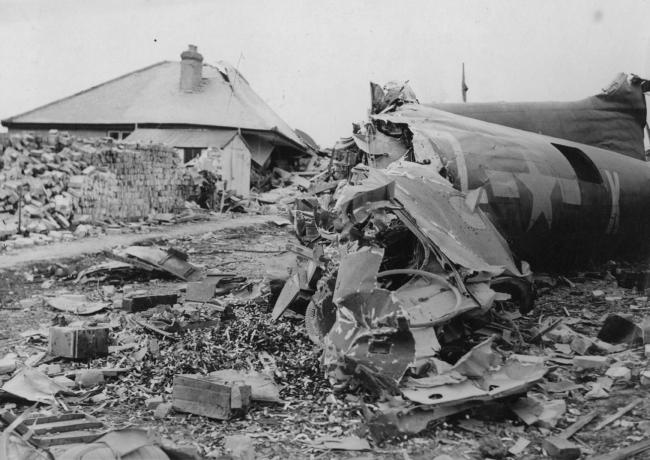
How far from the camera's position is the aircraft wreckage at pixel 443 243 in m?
4.12

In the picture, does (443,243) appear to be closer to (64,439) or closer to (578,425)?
(578,425)

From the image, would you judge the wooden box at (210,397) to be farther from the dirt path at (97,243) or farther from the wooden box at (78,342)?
the dirt path at (97,243)

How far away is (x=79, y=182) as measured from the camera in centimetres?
1462

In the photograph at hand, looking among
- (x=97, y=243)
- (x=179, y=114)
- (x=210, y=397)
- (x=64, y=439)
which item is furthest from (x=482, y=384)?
(x=179, y=114)

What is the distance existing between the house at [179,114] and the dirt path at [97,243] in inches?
367

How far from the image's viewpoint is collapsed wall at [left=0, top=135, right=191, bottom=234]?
1320 cm

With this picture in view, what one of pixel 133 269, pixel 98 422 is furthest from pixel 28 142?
pixel 98 422

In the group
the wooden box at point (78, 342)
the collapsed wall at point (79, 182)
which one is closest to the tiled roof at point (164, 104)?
the collapsed wall at point (79, 182)

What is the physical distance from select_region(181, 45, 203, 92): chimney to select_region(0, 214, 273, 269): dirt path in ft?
47.1

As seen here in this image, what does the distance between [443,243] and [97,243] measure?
959cm

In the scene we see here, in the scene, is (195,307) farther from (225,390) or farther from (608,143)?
(608,143)

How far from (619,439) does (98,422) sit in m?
3.46

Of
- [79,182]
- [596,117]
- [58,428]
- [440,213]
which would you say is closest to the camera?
[58,428]

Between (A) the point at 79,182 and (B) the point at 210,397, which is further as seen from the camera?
(A) the point at 79,182
